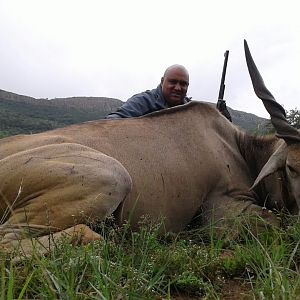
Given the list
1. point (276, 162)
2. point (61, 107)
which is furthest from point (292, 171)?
point (61, 107)

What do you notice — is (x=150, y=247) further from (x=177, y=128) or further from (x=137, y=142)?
(x=177, y=128)

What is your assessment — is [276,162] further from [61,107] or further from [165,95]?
[61,107]

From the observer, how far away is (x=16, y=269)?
2.16 metres

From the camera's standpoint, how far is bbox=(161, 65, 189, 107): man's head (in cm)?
700

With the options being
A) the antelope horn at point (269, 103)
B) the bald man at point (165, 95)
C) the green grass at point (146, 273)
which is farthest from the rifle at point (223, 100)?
the green grass at point (146, 273)

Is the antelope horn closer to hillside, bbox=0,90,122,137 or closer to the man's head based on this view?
the man's head

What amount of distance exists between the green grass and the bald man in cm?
359

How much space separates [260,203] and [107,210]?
79.6 inches

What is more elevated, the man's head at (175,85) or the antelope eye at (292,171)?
the man's head at (175,85)

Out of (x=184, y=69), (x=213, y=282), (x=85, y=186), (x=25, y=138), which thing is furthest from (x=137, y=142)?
(x=184, y=69)

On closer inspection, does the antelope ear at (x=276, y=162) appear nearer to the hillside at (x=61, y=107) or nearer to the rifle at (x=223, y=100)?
the rifle at (x=223, y=100)

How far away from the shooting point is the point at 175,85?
23.1 ft

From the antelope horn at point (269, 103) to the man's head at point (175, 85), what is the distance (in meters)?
2.36

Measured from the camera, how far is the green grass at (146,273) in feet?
6.25
